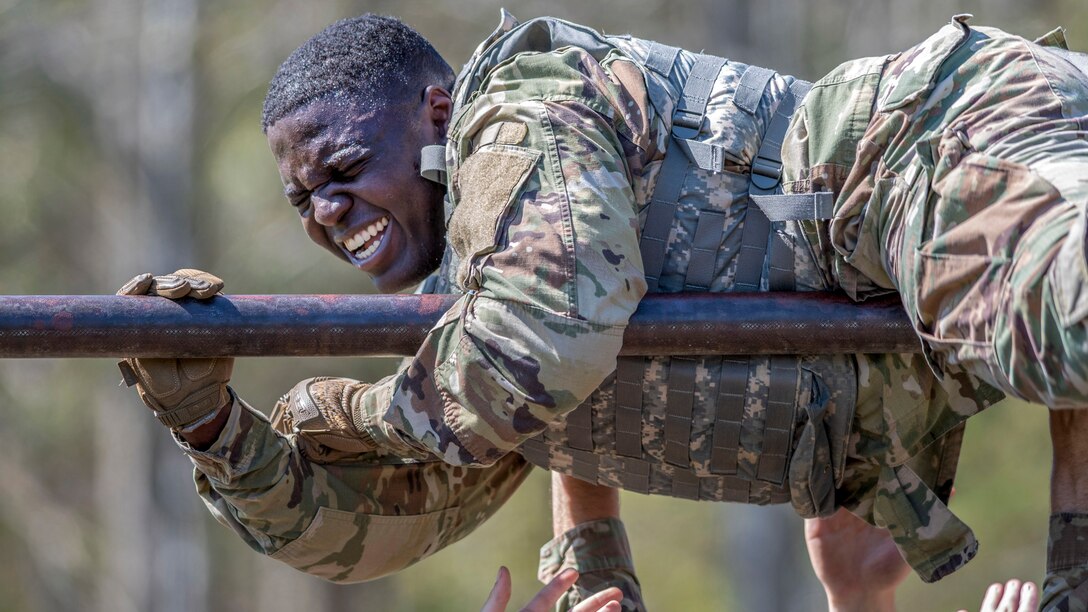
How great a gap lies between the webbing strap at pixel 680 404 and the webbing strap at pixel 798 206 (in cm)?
41

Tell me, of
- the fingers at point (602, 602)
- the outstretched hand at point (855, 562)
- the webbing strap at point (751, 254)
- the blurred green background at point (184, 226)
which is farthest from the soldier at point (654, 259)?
the blurred green background at point (184, 226)

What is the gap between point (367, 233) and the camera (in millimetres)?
3678

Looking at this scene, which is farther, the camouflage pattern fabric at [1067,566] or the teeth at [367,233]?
the teeth at [367,233]

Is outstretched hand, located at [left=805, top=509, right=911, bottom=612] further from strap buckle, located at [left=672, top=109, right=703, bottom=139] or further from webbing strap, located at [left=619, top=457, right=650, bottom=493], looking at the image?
strap buckle, located at [left=672, top=109, right=703, bottom=139]

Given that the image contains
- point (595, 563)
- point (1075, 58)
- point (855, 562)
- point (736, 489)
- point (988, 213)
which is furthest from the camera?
point (855, 562)

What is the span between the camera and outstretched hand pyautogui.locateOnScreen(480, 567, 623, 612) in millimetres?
3646

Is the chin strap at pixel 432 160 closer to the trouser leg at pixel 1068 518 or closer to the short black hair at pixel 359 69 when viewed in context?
the short black hair at pixel 359 69

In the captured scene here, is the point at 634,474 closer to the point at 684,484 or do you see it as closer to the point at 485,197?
the point at 684,484

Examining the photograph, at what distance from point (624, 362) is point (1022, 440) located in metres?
14.8

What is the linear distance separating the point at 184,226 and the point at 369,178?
1261cm

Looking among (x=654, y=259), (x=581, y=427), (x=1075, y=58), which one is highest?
(x=1075, y=58)

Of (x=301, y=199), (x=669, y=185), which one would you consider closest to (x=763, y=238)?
(x=669, y=185)

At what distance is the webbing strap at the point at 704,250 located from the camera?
10.6 feet

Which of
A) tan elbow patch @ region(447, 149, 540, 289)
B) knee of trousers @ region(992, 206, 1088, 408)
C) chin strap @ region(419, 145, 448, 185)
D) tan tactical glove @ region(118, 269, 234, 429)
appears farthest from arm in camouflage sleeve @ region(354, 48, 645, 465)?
knee of trousers @ region(992, 206, 1088, 408)
